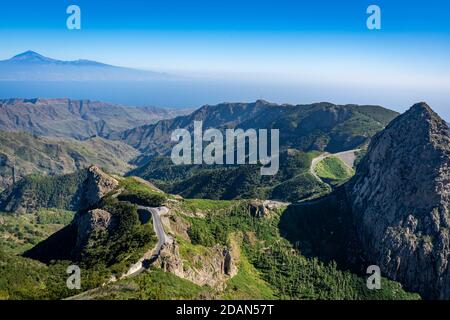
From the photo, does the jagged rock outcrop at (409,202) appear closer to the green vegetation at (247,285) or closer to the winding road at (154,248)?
the green vegetation at (247,285)

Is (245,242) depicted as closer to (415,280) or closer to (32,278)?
(415,280)

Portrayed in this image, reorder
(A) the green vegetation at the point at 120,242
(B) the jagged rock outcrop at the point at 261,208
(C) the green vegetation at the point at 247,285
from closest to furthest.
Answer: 1. (A) the green vegetation at the point at 120,242
2. (C) the green vegetation at the point at 247,285
3. (B) the jagged rock outcrop at the point at 261,208

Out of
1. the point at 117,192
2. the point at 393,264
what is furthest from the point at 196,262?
the point at 393,264

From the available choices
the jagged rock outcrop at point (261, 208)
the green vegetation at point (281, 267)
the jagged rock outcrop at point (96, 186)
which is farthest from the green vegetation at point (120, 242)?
the jagged rock outcrop at point (261, 208)

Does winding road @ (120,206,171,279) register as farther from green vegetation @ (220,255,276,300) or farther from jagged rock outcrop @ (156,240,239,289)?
green vegetation @ (220,255,276,300)

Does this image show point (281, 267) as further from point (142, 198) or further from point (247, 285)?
point (142, 198)
